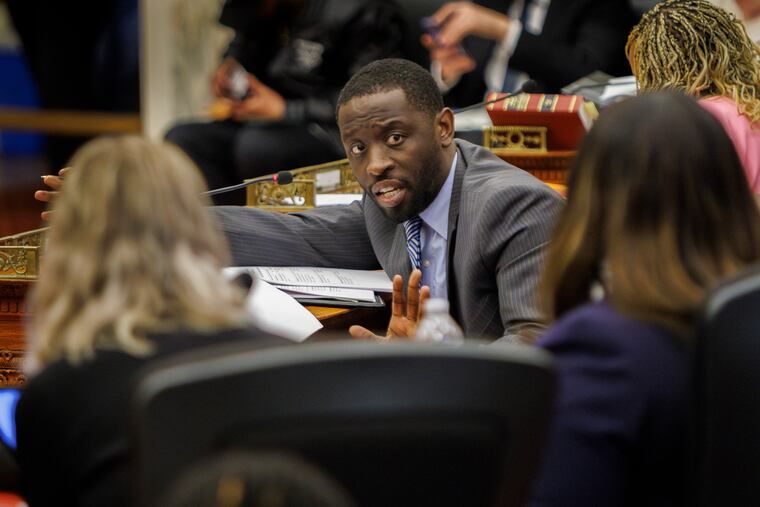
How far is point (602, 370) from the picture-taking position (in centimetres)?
131

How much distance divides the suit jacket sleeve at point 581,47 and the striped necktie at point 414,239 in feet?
5.06

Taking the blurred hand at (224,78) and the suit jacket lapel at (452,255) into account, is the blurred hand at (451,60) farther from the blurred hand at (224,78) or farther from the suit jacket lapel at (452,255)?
the suit jacket lapel at (452,255)

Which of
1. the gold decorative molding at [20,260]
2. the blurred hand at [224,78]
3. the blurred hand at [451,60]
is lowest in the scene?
the gold decorative molding at [20,260]

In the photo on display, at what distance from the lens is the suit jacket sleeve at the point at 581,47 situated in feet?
13.3

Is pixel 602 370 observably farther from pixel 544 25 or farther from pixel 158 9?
pixel 158 9

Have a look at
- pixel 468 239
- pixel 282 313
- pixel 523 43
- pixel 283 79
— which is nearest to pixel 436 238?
pixel 468 239

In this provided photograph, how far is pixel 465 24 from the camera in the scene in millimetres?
4211

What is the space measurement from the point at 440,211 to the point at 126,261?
134 centimetres

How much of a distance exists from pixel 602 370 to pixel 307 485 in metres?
0.38

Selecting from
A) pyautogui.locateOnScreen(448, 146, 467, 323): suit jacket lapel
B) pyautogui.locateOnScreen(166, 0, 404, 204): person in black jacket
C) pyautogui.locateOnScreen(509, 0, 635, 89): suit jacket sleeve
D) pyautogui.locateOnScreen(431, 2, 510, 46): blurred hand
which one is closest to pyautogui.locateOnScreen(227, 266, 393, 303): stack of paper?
pyautogui.locateOnScreen(448, 146, 467, 323): suit jacket lapel

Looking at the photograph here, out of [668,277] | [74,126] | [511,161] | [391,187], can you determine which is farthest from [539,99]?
[74,126]

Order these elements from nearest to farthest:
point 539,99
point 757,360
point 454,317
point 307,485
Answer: point 307,485 → point 757,360 → point 454,317 → point 539,99

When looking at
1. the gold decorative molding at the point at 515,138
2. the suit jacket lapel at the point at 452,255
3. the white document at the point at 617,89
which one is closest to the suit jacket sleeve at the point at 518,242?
the suit jacket lapel at the point at 452,255

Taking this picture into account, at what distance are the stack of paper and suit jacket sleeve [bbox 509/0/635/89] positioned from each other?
1519mm
